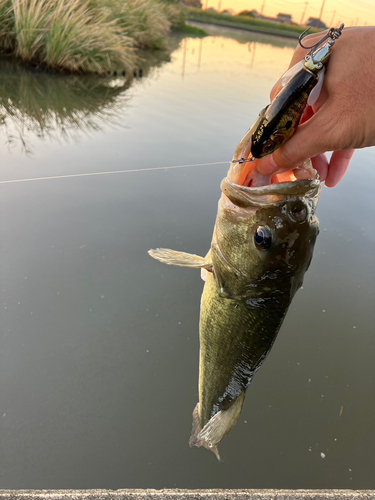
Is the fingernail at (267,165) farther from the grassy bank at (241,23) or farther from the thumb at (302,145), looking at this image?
the grassy bank at (241,23)

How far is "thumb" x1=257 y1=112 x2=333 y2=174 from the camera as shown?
39.7 inches

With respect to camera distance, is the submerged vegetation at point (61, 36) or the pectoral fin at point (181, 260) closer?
the pectoral fin at point (181, 260)

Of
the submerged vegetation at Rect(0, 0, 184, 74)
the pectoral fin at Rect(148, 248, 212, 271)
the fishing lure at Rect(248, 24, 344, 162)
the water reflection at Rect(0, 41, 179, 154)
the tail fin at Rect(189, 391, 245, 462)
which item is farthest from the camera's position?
the submerged vegetation at Rect(0, 0, 184, 74)

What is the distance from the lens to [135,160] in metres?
4.66

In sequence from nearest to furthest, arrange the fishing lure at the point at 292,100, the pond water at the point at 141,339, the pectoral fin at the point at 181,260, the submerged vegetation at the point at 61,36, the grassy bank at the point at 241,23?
1. the fishing lure at the point at 292,100
2. the pectoral fin at the point at 181,260
3. the pond water at the point at 141,339
4. the submerged vegetation at the point at 61,36
5. the grassy bank at the point at 241,23

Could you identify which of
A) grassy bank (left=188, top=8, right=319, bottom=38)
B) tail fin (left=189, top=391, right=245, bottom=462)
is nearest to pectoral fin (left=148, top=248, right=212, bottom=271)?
tail fin (left=189, top=391, right=245, bottom=462)

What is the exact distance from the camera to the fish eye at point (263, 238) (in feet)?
3.99

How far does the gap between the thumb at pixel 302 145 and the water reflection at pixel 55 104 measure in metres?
4.07

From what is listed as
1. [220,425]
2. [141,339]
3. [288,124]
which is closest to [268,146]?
[288,124]

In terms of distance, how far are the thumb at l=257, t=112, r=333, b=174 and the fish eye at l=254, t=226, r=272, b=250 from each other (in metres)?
0.22

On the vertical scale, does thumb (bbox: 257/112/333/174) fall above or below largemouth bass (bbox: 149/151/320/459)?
above

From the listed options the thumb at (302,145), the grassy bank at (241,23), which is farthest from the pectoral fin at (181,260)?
the grassy bank at (241,23)

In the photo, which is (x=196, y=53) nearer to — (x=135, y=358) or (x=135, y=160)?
(x=135, y=160)

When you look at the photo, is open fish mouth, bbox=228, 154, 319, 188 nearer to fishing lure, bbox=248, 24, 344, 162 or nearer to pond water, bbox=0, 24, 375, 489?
fishing lure, bbox=248, 24, 344, 162
